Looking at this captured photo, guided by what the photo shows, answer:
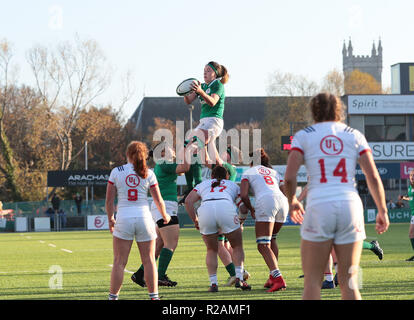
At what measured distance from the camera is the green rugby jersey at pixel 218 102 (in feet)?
36.4

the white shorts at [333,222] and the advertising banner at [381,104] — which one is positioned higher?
the advertising banner at [381,104]

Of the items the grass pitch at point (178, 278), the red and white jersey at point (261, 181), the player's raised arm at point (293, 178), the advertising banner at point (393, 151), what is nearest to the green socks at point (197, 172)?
the red and white jersey at point (261, 181)

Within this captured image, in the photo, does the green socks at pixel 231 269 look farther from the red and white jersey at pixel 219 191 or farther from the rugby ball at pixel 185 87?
the rugby ball at pixel 185 87

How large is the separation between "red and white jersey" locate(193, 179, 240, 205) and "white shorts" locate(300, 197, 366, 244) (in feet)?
15.1

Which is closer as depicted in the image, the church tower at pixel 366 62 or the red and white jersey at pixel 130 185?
the red and white jersey at pixel 130 185

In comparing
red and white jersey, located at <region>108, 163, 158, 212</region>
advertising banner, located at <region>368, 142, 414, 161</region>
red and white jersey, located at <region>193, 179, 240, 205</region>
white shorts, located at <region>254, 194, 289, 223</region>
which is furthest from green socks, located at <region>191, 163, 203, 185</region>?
advertising banner, located at <region>368, 142, 414, 161</region>

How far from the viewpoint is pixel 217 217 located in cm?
1080

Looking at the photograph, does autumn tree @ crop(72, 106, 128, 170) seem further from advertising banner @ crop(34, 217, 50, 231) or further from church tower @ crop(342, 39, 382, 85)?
church tower @ crop(342, 39, 382, 85)

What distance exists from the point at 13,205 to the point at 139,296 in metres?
39.2

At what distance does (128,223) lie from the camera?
28.1 feet

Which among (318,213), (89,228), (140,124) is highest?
(140,124)

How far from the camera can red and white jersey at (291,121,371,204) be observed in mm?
6348
